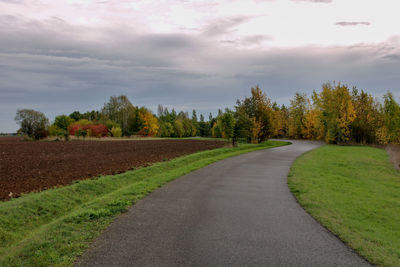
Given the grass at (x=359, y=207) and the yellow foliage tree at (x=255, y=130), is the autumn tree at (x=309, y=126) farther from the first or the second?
the grass at (x=359, y=207)

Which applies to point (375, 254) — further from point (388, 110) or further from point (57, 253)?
point (388, 110)

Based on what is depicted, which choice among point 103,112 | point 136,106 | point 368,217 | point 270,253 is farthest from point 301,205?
point 103,112

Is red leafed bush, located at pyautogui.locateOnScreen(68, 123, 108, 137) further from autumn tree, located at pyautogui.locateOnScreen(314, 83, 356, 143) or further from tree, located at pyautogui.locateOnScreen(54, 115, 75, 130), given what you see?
autumn tree, located at pyautogui.locateOnScreen(314, 83, 356, 143)

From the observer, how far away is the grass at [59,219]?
5020mm

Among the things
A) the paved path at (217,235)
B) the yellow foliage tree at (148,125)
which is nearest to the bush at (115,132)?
the yellow foliage tree at (148,125)

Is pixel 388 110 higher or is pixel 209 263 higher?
pixel 388 110

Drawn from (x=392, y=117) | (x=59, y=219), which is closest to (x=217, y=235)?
(x=59, y=219)

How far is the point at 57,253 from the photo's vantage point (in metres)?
4.88

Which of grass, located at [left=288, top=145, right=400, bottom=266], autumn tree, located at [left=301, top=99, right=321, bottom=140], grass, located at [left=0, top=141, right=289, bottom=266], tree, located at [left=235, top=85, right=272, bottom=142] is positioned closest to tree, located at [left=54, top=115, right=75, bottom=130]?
tree, located at [left=235, top=85, right=272, bottom=142]

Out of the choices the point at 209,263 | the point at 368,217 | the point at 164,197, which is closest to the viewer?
the point at 209,263

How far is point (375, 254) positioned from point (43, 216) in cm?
916

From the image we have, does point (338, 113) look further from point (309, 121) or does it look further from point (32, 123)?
point (32, 123)

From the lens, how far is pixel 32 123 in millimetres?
63438

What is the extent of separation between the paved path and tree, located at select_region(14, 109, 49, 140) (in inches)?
2537
